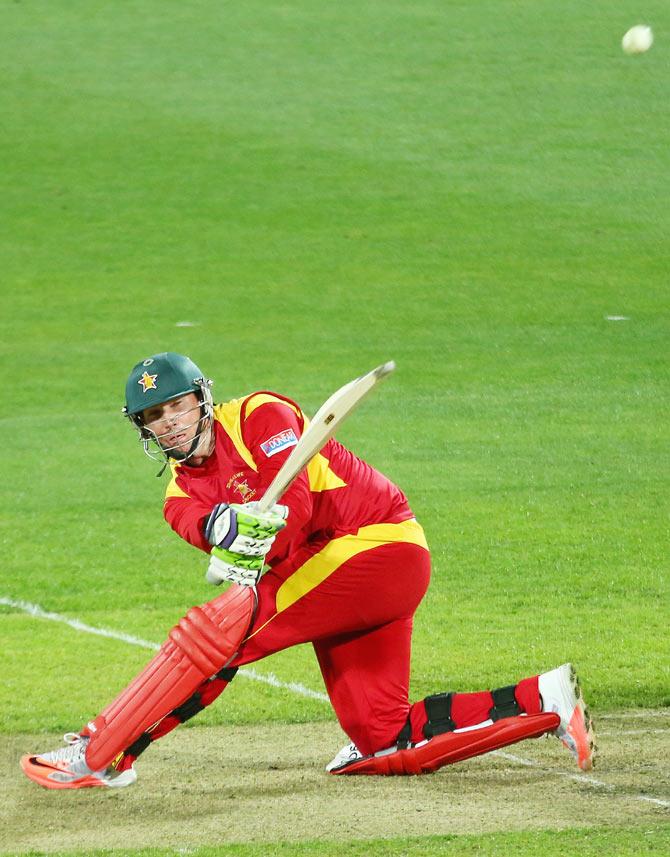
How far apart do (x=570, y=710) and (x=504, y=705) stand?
25 centimetres

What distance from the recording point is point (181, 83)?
Answer: 22766mm

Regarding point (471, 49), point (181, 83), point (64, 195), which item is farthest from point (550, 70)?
point (64, 195)

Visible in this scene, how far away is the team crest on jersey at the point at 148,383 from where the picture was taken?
5.25m

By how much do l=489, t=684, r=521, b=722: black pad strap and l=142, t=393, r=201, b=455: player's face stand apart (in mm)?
1454

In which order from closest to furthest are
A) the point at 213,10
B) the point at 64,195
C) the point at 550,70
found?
the point at 64,195 → the point at 550,70 → the point at 213,10

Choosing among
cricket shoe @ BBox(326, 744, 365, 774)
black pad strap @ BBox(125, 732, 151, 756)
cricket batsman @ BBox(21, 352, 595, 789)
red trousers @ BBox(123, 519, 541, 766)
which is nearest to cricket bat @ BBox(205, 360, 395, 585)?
cricket batsman @ BBox(21, 352, 595, 789)

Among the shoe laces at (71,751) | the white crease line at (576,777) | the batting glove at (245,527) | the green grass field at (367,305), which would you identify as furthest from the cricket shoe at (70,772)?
the white crease line at (576,777)

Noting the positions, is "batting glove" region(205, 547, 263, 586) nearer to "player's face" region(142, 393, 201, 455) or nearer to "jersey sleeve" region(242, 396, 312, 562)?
"jersey sleeve" region(242, 396, 312, 562)

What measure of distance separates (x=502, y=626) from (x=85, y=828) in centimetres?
293

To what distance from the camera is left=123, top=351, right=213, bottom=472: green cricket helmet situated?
5.25 metres

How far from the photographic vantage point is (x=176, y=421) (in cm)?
530

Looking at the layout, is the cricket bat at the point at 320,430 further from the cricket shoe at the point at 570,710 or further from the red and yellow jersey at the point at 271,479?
the cricket shoe at the point at 570,710

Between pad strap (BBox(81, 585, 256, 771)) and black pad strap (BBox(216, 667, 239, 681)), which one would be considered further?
black pad strap (BBox(216, 667, 239, 681))

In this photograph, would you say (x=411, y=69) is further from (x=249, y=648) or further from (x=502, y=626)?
(x=249, y=648)
